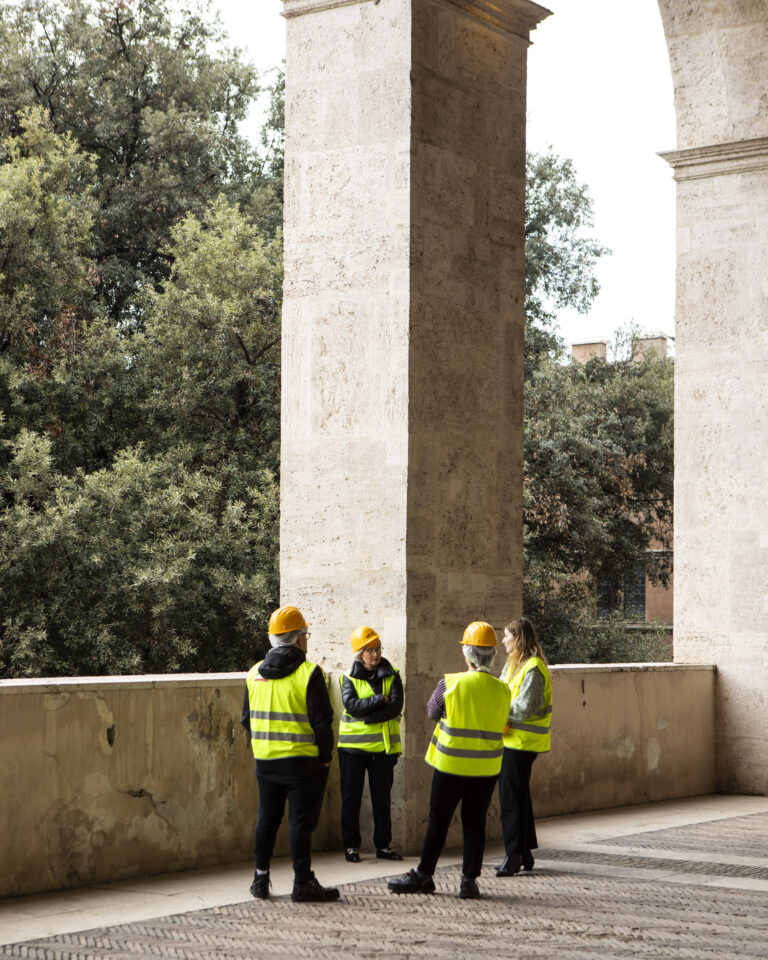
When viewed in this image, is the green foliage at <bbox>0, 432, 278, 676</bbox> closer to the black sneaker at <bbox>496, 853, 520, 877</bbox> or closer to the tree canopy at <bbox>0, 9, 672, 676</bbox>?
the tree canopy at <bbox>0, 9, 672, 676</bbox>

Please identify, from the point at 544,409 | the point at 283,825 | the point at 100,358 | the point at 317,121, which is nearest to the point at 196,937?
the point at 283,825

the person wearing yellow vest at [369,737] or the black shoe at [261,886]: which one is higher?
the person wearing yellow vest at [369,737]

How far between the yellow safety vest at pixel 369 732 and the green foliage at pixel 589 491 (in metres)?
14.9

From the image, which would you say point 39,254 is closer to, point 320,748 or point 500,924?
point 320,748

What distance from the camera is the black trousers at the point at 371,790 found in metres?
8.30

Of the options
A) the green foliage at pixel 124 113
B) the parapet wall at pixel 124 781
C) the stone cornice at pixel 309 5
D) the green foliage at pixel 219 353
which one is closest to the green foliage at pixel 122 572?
the green foliage at pixel 219 353

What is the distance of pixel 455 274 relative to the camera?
9.06 m

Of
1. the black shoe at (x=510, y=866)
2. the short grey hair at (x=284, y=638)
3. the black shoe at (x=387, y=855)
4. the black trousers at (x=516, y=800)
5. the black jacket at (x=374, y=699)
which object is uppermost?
the short grey hair at (x=284, y=638)

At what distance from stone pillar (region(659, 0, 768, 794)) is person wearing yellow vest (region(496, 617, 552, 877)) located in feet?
16.9

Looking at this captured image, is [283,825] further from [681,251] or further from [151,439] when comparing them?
[151,439]

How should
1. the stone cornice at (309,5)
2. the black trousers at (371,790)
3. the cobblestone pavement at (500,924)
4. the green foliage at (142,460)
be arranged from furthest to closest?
the green foliage at (142,460) < the stone cornice at (309,5) < the black trousers at (371,790) < the cobblestone pavement at (500,924)

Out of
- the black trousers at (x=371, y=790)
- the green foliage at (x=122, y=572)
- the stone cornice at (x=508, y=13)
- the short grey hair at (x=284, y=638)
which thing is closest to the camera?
the short grey hair at (x=284, y=638)

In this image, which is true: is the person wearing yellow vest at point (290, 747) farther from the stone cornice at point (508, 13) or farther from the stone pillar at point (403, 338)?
the stone cornice at point (508, 13)

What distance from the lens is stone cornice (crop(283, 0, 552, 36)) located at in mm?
9148
